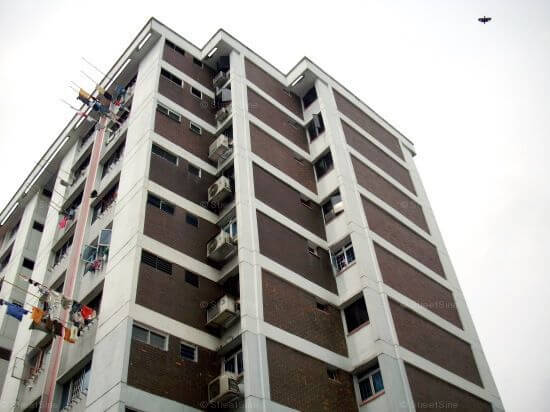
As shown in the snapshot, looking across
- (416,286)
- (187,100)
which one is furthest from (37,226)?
(416,286)

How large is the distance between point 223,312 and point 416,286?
10.9 meters

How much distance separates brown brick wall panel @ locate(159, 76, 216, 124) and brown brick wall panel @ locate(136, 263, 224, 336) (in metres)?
11.4

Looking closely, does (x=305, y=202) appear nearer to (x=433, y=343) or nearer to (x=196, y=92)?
(x=433, y=343)

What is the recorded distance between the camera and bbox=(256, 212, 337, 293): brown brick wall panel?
998 inches

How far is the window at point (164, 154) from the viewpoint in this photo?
27634 mm

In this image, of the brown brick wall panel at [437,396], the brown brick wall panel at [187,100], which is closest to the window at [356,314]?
the brown brick wall panel at [437,396]

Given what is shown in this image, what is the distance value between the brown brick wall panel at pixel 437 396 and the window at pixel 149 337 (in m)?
9.49

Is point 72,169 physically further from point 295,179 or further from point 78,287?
point 295,179

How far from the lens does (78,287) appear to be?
25.7 m

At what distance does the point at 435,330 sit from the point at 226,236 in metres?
10.8

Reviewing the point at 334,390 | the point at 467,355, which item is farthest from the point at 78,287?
the point at 467,355

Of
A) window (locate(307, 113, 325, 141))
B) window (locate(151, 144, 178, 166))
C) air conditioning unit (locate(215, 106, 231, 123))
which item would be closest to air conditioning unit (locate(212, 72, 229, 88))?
air conditioning unit (locate(215, 106, 231, 123))

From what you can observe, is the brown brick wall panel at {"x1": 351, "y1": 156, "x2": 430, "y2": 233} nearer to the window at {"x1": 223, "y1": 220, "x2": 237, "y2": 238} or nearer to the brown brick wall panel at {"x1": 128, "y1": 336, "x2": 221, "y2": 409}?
the window at {"x1": 223, "y1": 220, "x2": 237, "y2": 238}

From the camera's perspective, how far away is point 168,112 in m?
30.3
